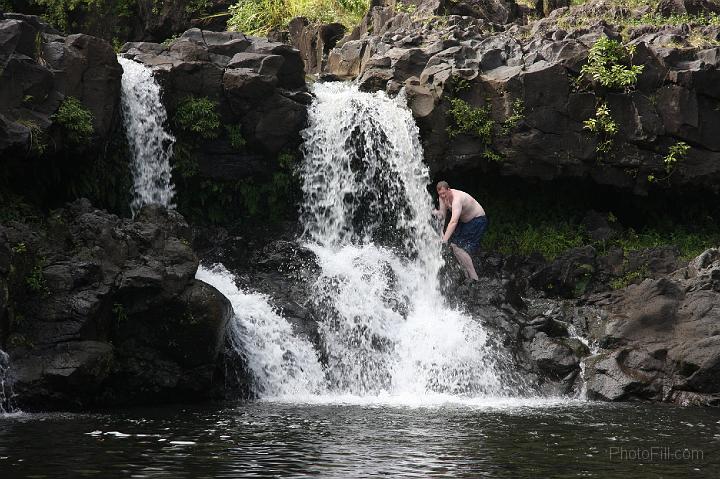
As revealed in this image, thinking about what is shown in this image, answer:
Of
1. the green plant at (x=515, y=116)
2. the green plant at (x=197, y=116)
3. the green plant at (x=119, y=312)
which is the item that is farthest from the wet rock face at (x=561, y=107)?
the green plant at (x=119, y=312)

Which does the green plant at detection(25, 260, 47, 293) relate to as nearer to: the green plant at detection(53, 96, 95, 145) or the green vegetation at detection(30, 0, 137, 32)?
the green plant at detection(53, 96, 95, 145)

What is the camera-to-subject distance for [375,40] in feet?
72.7

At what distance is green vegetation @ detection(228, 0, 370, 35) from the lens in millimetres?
26047

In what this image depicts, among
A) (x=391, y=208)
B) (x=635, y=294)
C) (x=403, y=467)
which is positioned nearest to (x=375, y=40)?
(x=391, y=208)

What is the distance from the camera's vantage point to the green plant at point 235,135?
1878 centimetres

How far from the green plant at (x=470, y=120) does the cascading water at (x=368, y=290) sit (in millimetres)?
969

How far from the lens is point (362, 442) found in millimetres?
9562

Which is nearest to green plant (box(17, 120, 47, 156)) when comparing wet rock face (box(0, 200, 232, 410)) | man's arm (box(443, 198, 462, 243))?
wet rock face (box(0, 200, 232, 410))

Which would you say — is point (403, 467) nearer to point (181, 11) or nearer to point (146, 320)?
point (146, 320)

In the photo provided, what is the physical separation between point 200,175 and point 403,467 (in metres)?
12.1

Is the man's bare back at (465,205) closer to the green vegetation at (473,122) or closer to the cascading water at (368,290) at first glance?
the cascading water at (368,290)

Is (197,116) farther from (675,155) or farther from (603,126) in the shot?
(675,155)

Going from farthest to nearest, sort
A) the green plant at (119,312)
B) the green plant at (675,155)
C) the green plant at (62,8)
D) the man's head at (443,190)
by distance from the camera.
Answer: the green plant at (62,8) → the green plant at (675,155) → the man's head at (443,190) → the green plant at (119,312)

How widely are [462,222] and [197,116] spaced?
599 cm
